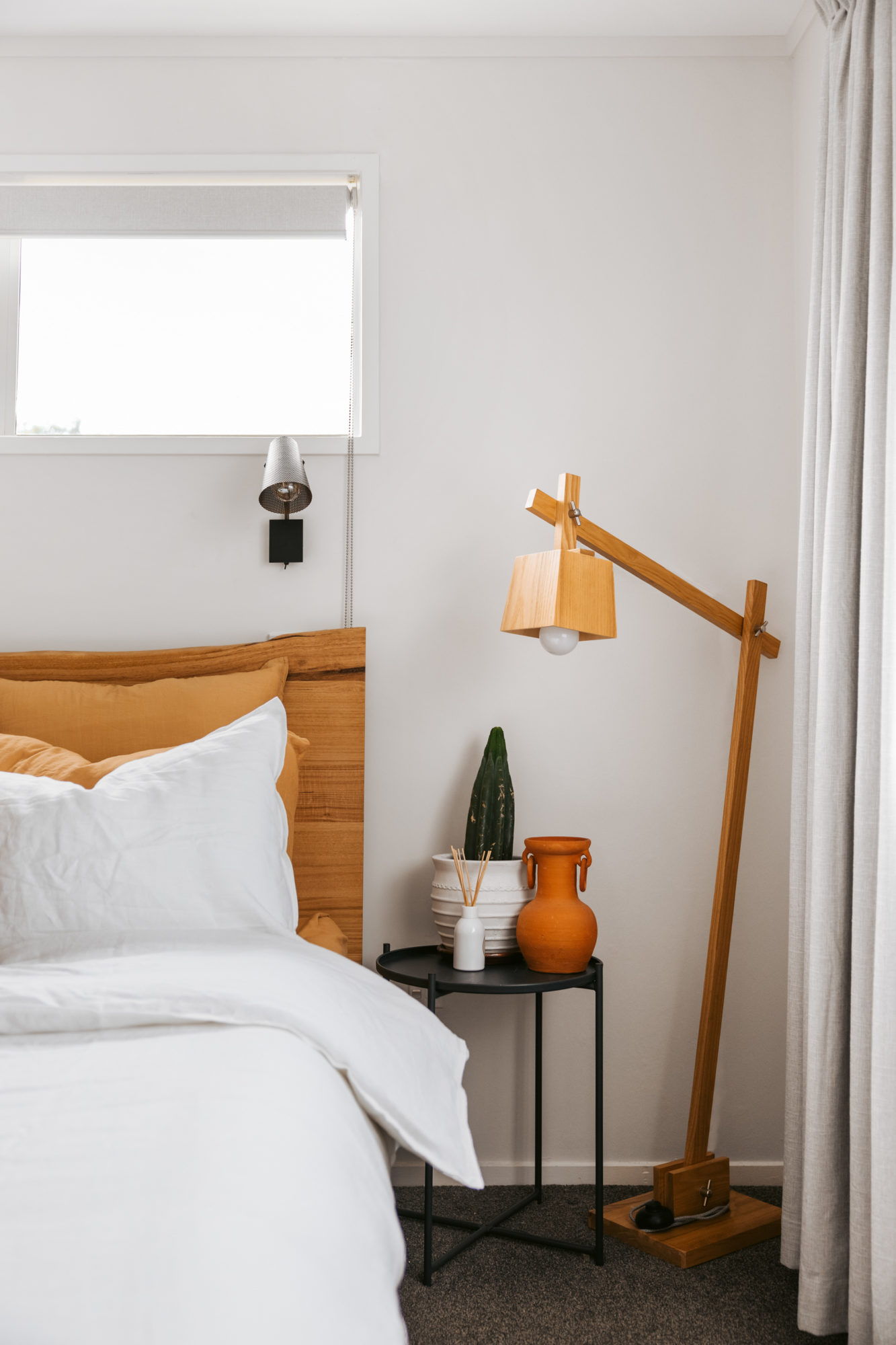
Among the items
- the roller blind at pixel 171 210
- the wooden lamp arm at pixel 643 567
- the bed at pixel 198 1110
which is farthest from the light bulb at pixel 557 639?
the roller blind at pixel 171 210

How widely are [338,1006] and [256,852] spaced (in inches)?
16.4

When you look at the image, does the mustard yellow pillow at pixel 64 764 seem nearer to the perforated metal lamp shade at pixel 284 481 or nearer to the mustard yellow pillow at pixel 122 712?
the mustard yellow pillow at pixel 122 712

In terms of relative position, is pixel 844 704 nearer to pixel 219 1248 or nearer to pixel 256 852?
pixel 256 852

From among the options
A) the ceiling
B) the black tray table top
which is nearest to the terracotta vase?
the black tray table top

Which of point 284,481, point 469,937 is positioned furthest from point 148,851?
point 284,481

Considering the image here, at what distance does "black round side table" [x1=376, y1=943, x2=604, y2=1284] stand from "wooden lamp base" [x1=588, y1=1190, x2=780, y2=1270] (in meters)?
0.07

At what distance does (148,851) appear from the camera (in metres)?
1.51

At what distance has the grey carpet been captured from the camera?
1643 millimetres

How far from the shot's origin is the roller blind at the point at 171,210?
94.7 inches

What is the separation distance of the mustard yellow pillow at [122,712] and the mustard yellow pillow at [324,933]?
47 centimetres

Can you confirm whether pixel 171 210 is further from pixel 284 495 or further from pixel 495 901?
pixel 495 901

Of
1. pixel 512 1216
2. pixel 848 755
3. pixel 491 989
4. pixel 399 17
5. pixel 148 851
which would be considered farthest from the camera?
pixel 399 17

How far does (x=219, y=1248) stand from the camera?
27.8 inches

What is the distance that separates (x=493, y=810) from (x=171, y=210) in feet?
5.58
